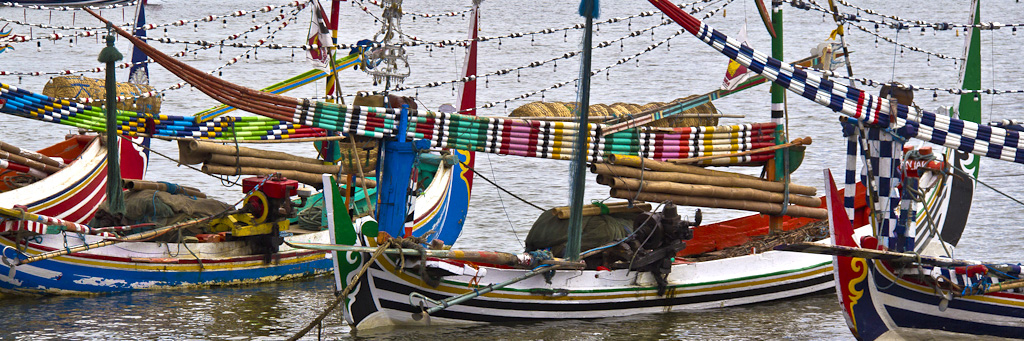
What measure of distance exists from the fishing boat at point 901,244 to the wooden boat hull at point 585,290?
8.53 ft

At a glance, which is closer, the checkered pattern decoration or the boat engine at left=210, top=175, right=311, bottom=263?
the checkered pattern decoration

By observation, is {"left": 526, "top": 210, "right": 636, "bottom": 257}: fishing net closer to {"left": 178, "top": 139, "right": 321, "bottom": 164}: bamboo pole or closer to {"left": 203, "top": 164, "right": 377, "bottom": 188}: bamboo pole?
{"left": 203, "top": 164, "right": 377, "bottom": 188}: bamboo pole

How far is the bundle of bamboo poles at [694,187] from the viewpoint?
1628cm

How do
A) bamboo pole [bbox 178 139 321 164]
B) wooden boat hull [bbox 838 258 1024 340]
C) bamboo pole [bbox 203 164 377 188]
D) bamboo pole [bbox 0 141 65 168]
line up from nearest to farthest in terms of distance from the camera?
1. wooden boat hull [bbox 838 258 1024 340]
2. bamboo pole [bbox 178 139 321 164]
3. bamboo pole [bbox 203 164 377 188]
4. bamboo pole [bbox 0 141 65 168]

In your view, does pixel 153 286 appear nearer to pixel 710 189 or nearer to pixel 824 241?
pixel 710 189

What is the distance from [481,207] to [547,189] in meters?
2.31

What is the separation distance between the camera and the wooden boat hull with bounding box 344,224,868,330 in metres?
14.8

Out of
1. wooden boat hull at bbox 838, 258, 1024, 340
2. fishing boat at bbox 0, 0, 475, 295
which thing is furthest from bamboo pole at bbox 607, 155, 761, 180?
wooden boat hull at bbox 838, 258, 1024, 340

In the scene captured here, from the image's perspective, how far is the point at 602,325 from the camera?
15.7 m

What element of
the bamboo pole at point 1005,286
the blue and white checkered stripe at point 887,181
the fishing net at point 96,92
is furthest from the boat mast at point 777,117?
the fishing net at point 96,92

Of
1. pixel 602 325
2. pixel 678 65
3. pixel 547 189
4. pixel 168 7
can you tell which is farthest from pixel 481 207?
pixel 168 7

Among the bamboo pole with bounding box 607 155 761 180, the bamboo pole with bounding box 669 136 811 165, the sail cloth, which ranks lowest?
the bamboo pole with bounding box 607 155 761 180

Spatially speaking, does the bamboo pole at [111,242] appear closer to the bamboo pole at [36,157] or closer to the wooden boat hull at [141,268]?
the wooden boat hull at [141,268]

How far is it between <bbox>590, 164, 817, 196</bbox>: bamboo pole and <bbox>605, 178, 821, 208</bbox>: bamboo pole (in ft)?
0.24
